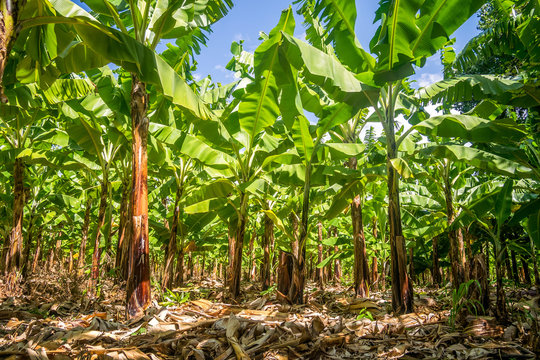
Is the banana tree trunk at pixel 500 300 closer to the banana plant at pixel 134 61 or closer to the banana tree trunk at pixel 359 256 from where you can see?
the banana tree trunk at pixel 359 256

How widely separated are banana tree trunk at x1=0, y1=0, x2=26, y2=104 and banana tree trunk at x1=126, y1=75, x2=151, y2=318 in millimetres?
1851

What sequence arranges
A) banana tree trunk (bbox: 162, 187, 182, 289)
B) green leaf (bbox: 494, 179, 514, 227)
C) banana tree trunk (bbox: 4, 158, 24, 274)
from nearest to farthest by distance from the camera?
green leaf (bbox: 494, 179, 514, 227), banana tree trunk (bbox: 162, 187, 182, 289), banana tree trunk (bbox: 4, 158, 24, 274)

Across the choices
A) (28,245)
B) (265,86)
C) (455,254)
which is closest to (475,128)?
(265,86)

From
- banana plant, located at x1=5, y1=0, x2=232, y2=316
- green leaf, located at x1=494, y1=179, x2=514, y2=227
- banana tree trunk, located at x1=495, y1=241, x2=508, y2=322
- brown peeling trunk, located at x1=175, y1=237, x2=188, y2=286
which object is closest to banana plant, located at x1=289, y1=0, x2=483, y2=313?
banana tree trunk, located at x1=495, y1=241, x2=508, y2=322

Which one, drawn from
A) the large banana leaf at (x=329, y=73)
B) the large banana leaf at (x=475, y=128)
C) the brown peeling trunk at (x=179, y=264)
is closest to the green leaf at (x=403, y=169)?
the large banana leaf at (x=475, y=128)

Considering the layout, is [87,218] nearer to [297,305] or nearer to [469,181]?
[297,305]

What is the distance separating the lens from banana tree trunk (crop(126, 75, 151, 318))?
12.0 feet

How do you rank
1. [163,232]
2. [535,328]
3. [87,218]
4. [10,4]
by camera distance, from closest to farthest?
1. [10,4]
2. [535,328]
3. [87,218]
4. [163,232]

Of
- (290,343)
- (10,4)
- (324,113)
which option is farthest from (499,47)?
(10,4)

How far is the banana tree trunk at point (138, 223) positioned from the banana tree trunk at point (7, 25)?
185 centimetres

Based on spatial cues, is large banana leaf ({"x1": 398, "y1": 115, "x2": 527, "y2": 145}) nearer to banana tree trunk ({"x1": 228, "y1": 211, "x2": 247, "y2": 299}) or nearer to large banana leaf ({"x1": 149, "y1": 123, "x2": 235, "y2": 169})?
large banana leaf ({"x1": 149, "y1": 123, "x2": 235, "y2": 169})

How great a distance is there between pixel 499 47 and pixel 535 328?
6.10 m

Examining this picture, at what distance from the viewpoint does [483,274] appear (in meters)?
3.78

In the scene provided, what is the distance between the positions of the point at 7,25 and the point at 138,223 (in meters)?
2.33
